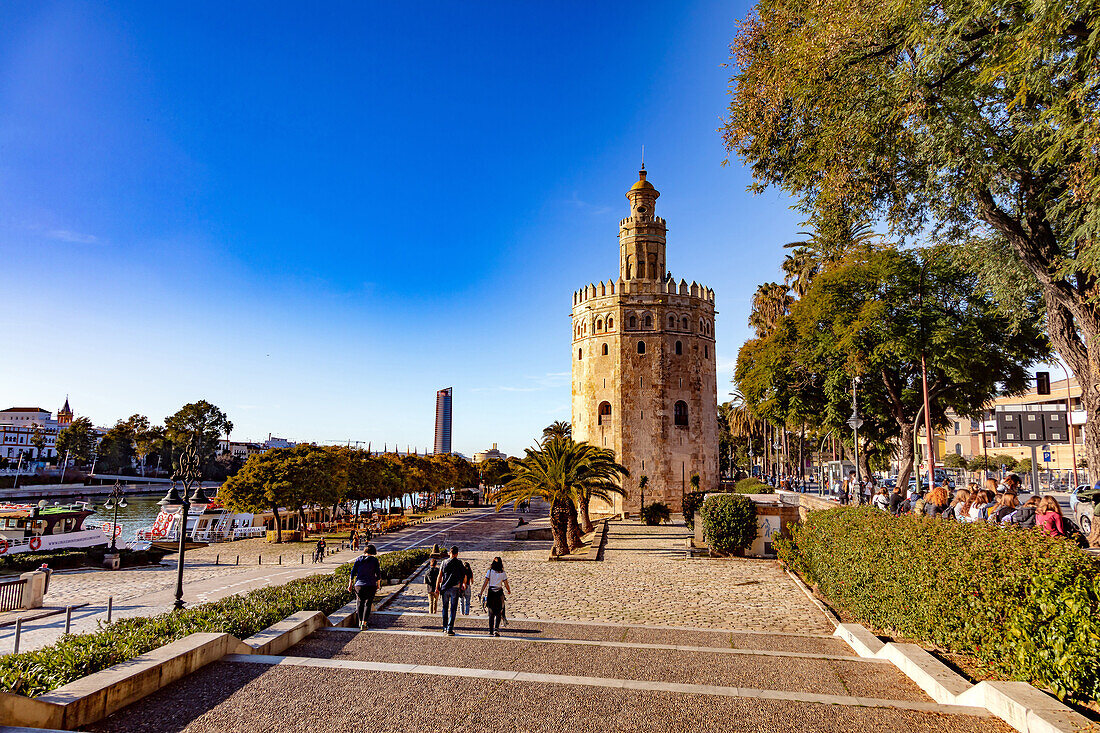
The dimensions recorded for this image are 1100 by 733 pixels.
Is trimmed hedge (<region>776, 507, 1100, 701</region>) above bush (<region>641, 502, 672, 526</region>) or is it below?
above

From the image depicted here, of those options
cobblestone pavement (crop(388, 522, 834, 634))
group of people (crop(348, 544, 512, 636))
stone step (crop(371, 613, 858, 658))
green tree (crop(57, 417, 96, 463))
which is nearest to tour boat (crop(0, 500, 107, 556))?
cobblestone pavement (crop(388, 522, 834, 634))

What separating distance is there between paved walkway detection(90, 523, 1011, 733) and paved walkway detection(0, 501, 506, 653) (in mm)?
9739

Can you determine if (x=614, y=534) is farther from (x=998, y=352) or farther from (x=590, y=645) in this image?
(x=590, y=645)

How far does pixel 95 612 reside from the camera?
56.0ft

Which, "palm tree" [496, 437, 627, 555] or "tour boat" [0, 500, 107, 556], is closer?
"palm tree" [496, 437, 627, 555]

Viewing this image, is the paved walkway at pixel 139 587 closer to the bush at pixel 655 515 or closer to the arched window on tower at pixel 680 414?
the bush at pixel 655 515

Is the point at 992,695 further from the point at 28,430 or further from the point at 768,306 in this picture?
the point at 28,430

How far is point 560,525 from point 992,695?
18.7 m

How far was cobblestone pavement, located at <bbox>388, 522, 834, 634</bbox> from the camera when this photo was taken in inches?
459

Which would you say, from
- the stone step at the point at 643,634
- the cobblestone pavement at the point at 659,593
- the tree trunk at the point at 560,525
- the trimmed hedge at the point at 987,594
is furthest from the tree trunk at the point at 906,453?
the stone step at the point at 643,634

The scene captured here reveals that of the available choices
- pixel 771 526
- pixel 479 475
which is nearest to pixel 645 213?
pixel 771 526

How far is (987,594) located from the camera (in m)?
6.38

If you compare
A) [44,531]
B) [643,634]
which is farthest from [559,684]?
[44,531]

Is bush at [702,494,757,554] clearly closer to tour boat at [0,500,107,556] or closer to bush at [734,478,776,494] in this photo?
bush at [734,478,776,494]
